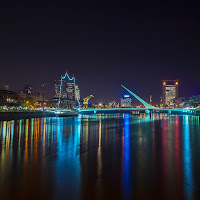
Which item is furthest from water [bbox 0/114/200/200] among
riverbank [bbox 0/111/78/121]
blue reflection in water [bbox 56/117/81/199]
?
riverbank [bbox 0/111/78/121]

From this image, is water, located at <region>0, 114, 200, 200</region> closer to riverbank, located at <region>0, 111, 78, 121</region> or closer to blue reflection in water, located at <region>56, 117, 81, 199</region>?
blue reflection in water, located at <region>56, 117, 81, 199</region>

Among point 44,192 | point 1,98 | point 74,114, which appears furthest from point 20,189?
point 1,98

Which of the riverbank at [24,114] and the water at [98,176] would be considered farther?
the riverbank at [24,114]

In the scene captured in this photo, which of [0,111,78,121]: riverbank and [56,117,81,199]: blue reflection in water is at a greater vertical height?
[0,111,78,121]: riverbank

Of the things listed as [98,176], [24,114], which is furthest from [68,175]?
[24,114]

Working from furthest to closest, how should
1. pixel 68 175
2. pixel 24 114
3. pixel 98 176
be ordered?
pixel 24 114
pixel 68 175
pixel 98 176

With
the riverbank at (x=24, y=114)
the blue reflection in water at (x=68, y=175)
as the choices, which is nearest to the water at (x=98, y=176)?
the blue reflection in water at (x=68, y=175)

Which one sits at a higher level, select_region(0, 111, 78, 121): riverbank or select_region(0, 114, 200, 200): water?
select_region(0, 111, 78, 121): riverbank

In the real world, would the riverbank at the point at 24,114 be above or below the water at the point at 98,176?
above

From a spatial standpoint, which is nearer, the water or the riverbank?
the water

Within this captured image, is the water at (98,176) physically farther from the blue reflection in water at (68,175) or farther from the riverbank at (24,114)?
the riverbank at (24,114)

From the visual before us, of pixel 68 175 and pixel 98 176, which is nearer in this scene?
pixel 98 176

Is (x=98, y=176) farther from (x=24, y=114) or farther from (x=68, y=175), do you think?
(x=24, y=114)

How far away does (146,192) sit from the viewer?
18.7 ft
